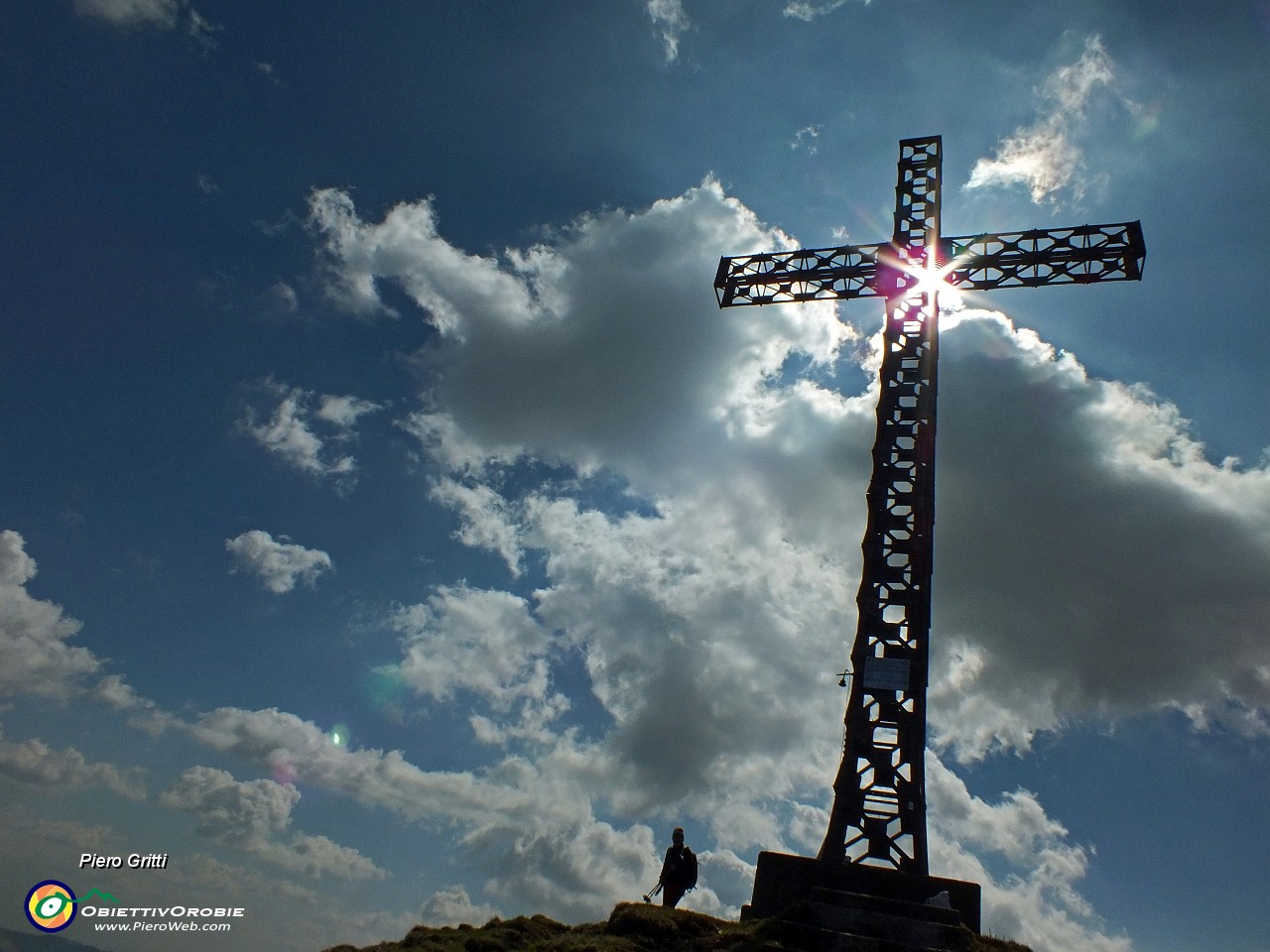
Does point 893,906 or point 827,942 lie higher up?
point 893,906

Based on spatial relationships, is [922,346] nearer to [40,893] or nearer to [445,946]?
[445,946]

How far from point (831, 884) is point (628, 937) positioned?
4.13 meters

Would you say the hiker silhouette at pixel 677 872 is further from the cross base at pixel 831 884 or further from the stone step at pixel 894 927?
the stone step at pixel 894 927

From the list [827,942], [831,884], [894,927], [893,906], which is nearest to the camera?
[827,942]

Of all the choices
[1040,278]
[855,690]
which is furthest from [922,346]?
[855,690]

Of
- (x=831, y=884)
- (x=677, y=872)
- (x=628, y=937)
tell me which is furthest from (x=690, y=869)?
(x=628, y=937)

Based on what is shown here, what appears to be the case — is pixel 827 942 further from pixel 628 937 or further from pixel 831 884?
pixel 831 884

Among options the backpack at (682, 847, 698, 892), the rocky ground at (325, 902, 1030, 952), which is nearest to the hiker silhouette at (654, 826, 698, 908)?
the backpack at (682, 847, 698, 892)

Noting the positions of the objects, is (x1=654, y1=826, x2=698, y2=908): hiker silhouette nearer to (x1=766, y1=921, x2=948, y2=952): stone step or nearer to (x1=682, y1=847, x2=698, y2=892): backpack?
(x1=682, y1=847, x2=698, y2=892): backpack

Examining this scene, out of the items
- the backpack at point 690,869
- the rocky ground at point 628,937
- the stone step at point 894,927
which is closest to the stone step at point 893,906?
the stone step at point 894,927

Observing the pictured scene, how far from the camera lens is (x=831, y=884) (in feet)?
44.5

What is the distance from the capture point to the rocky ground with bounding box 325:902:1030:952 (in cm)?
1075

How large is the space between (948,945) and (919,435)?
34.5ft

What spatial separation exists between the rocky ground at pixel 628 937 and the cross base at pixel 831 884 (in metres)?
1.36
